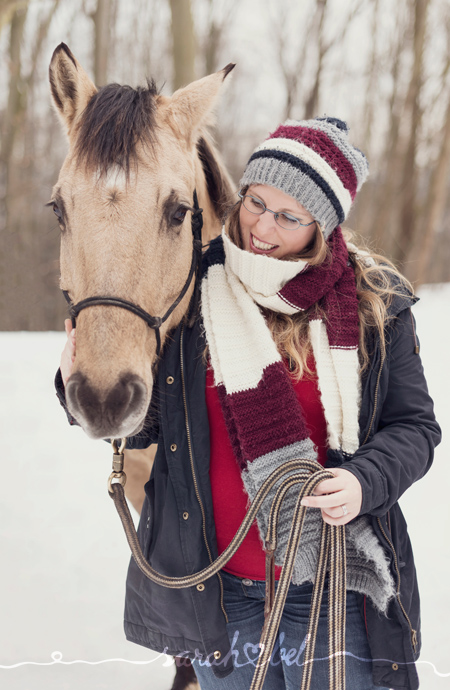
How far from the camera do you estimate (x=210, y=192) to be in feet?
7.11

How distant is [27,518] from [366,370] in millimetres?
3204

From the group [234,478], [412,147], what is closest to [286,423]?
[234,478]

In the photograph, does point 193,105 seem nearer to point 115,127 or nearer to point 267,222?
point 115,127

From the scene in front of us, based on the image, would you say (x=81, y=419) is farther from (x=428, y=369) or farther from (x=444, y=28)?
(x=444, y=28)

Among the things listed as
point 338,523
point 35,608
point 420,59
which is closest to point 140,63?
point 420,59

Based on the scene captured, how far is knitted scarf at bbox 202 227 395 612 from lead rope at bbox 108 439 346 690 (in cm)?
9

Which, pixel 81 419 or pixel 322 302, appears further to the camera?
pixel 322 302

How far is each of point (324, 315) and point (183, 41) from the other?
5.07m

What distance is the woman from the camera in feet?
5.07

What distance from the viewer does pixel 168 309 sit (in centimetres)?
163

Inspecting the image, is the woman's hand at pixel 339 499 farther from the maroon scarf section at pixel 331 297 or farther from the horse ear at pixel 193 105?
the horse ear at pixel 193 105

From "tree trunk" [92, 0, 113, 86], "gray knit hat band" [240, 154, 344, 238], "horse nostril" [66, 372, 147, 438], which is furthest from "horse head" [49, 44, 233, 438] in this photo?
"tree trunk" [92, 0, 113, 86]

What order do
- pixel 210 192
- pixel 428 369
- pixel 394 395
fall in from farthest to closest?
pixel 428 369 → pixel 210 192 → pixel 394 395

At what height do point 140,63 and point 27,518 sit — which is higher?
point 140,63
